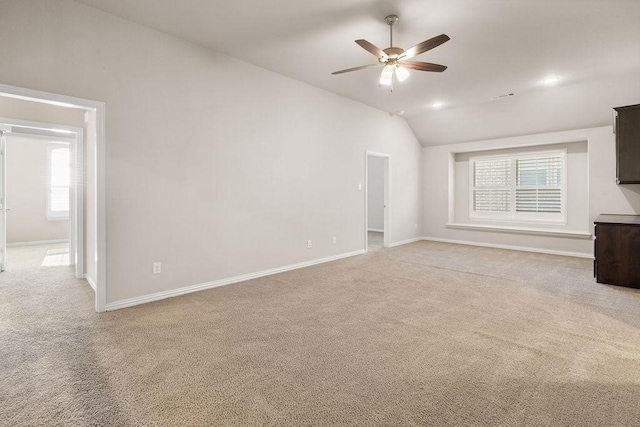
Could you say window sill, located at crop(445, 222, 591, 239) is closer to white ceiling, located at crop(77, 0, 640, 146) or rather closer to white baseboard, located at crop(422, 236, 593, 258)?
white baseboard, located at crop(422, 236, 593, 258)

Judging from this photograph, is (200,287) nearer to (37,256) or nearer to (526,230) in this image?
(37,256)

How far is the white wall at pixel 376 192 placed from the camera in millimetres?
9758

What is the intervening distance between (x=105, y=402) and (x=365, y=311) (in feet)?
7.38

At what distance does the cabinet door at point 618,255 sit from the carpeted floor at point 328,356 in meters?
0.23

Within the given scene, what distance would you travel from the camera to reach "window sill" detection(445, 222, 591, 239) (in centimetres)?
607

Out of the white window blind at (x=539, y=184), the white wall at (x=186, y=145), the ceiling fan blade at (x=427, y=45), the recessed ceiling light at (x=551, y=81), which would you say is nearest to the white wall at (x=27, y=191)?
the white wall at (x=186, y=145)

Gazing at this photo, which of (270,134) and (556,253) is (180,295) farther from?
(556,253)

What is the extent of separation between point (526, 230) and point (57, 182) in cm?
1125

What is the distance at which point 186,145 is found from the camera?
3754 millimetres

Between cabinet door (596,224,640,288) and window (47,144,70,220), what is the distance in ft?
35.5

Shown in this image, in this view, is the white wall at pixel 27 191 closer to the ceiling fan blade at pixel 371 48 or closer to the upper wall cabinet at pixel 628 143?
the ceiling fan blade at pixel 371 48

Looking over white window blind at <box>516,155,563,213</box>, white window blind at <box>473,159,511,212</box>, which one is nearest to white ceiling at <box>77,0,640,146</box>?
white window blind at <box>516,155,563,213</box>

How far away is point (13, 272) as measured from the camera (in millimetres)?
4797

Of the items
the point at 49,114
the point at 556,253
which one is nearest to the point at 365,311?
the point at 49,114
